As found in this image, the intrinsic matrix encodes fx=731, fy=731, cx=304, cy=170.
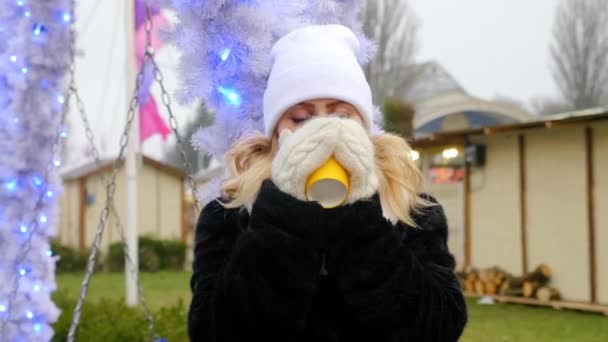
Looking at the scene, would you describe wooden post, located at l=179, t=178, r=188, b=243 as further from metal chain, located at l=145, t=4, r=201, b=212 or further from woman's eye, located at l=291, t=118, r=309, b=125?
woman's eye, located at l=291, t=118, r=309, b=125

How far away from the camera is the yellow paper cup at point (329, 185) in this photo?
1337 millimetres

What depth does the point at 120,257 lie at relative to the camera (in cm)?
1827

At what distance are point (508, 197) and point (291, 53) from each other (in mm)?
9073

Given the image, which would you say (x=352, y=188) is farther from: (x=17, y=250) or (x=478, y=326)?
(x=478, y=326)

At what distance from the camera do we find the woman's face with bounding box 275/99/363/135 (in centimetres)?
169

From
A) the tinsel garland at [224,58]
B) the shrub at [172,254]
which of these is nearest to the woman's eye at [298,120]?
the tinsel garland at [224,58]

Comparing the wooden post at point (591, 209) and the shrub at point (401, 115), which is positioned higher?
the shrub at point (401, 115)

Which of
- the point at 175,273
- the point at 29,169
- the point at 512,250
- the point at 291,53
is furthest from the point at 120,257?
the point at 291,53

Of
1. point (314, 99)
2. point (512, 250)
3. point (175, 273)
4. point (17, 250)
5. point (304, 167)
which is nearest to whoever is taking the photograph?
point (304, 167)

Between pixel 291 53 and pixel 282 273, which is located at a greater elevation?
pixel 291 53

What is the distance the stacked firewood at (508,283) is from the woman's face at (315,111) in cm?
863

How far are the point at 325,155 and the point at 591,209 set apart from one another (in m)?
8.64

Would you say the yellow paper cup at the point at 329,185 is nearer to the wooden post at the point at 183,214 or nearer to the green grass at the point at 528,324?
the green grass at the point at 528,324

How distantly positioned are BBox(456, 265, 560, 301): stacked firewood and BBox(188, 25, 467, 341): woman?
865cm
